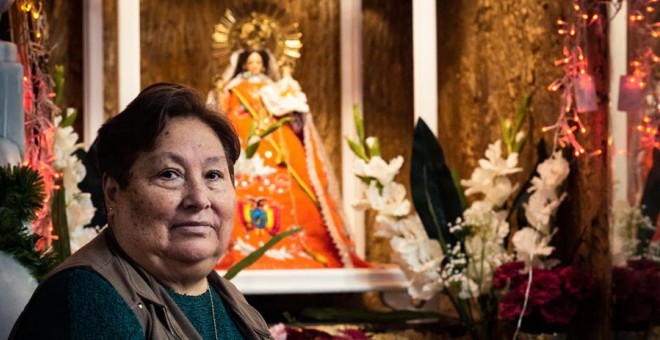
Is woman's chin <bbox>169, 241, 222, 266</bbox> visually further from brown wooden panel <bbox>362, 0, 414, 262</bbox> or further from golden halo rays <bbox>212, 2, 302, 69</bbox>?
brown wooden panel <bbox>362, 0, 414, 262</bbox>

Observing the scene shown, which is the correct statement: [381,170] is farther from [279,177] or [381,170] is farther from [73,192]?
[73,192]

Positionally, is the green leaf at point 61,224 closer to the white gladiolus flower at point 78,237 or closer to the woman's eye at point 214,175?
the white gladiolus flower at point 78,237

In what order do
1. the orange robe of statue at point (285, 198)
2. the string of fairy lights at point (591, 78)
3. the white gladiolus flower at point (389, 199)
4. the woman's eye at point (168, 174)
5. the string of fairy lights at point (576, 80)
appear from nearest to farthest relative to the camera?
1. the woman's eye at point (168, 174)
2. the string of fairy lights at point (591, 78)
3. the string of fairy lights at point (576, 80)
4. the white gladiolus flower at point (389, 199)
5. the orange robe of statue at point (285, 198)

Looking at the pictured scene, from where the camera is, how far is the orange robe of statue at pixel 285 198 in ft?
15.8

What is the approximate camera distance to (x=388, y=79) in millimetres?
5512

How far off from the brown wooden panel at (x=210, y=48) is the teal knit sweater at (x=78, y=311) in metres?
3.79

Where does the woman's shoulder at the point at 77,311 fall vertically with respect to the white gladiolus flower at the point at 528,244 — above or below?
above

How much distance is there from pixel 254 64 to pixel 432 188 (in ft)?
3.30

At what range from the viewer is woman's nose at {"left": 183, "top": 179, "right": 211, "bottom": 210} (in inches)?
66.4

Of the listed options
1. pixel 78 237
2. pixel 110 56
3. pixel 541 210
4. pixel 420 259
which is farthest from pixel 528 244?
pixel 110 56

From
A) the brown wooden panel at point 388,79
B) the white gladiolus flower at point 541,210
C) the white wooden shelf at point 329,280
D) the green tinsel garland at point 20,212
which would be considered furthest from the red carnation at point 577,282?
the green tinsel garland at point 20,212

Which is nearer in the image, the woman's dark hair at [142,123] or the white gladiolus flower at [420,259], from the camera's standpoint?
the woman's dark hair at [142,123]

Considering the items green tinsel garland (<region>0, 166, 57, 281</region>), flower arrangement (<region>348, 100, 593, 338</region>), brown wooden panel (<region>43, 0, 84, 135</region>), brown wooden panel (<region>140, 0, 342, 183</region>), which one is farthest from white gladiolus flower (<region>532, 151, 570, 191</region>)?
green tinsel garland (<region>0, 166, 57, 281</region>)

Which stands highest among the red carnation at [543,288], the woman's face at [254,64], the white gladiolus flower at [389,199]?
the woman's face at [254,64]
